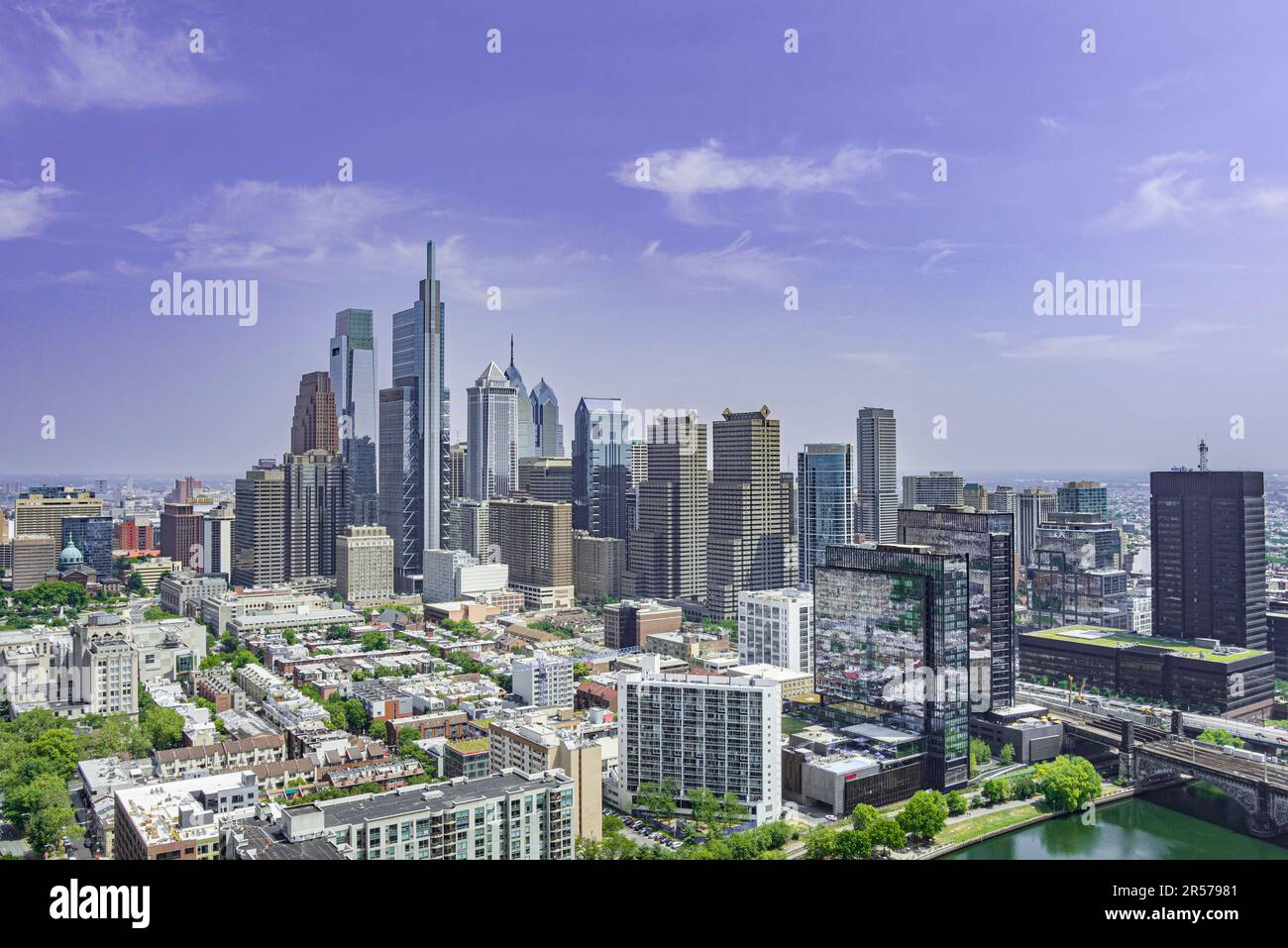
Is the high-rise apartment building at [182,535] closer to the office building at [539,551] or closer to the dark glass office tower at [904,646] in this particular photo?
the office building at [539,551]

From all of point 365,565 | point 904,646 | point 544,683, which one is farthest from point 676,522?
point 904,646

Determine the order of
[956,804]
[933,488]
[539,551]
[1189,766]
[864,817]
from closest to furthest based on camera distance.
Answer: [864,817]
[956,804]
[1189,766]
[933,488]
[539,551]

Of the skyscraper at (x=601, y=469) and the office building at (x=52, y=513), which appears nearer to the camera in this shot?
the office building at (x=52, y=513)

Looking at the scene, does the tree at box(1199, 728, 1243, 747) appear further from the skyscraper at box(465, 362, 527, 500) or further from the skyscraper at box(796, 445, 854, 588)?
the skyscraper at box(465, 362, 527, 500)

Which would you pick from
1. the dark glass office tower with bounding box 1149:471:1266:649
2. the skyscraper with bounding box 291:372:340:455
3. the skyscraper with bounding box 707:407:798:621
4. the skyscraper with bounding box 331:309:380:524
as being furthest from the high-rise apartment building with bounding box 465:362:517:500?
the dark glass office tower with bounding box 1149:471:1266:649

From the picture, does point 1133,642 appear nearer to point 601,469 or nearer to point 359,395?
point 601,469

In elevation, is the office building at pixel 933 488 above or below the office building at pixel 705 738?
above

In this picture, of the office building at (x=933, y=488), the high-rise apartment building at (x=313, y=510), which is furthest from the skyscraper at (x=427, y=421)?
the office building at (x=933, y=488)
